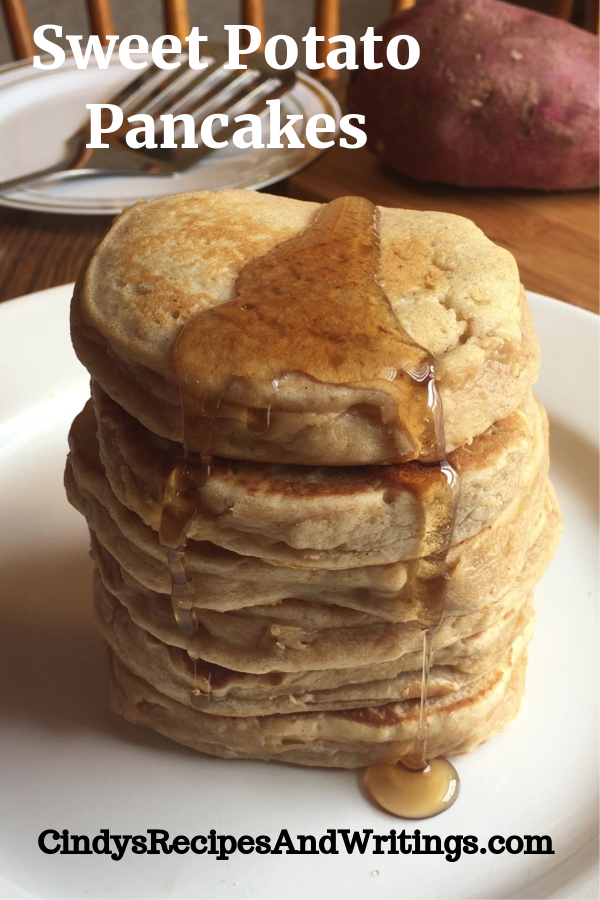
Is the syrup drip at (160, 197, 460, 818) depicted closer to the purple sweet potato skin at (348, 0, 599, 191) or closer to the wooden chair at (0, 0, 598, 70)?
the purple sweet potato skin at (348, 0, 599, 191)

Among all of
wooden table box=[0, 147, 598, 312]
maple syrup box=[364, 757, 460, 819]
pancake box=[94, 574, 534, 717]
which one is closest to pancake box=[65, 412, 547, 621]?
pancake box=[94, 574, 534, 717]

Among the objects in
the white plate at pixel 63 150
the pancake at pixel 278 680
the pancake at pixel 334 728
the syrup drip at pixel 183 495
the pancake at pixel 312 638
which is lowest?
the pancake at pixel 334 728

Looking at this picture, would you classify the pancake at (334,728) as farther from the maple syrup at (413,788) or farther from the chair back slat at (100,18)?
the chair back slat at (100,18)

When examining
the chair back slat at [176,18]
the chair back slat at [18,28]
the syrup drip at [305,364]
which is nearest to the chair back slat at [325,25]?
the chair back slat at [176,18]

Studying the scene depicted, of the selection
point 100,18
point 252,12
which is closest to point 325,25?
point 252,12

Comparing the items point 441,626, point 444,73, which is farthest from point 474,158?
point 441,626

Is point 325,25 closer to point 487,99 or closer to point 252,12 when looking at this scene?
point 252,12

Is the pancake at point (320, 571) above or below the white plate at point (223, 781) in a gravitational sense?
above
